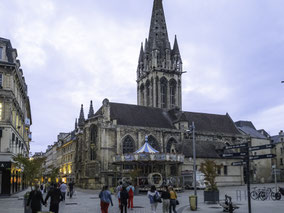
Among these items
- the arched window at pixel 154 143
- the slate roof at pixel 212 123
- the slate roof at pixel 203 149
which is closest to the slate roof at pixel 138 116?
the arched window at pixel 154 143

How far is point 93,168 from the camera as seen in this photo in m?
50.6

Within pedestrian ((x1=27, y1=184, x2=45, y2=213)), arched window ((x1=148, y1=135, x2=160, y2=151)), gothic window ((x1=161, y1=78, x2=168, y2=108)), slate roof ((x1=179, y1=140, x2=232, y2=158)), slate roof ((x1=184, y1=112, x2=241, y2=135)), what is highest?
gothic window ((x1=161, y1=78, x2=168, y2=108))

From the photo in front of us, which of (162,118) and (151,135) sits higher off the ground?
(162,118)

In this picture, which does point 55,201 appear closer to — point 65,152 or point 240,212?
point 240,212

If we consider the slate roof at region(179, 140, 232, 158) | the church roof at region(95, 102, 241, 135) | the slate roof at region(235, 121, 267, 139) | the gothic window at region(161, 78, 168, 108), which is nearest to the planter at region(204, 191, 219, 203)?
the slate roof at region(179, 140, 232, 158)

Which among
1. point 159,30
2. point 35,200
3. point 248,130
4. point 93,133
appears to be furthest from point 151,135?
point 35,200

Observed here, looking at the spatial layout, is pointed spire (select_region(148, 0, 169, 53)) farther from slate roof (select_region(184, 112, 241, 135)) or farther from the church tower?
slate roof (select_region(184, 112, 241, 135))

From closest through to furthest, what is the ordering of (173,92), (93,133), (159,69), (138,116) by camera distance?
(93,133) < (138,116) < (159,69) < (173,92)

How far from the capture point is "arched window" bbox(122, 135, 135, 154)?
5223 centimetres

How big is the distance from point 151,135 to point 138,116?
4.53m

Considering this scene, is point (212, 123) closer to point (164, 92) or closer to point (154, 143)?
point (154, 143)

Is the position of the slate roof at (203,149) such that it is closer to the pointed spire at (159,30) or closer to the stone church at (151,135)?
the stone church at (151,135)

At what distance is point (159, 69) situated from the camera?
7600 centimetres

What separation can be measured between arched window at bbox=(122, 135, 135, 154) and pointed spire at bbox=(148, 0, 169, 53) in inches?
1299
